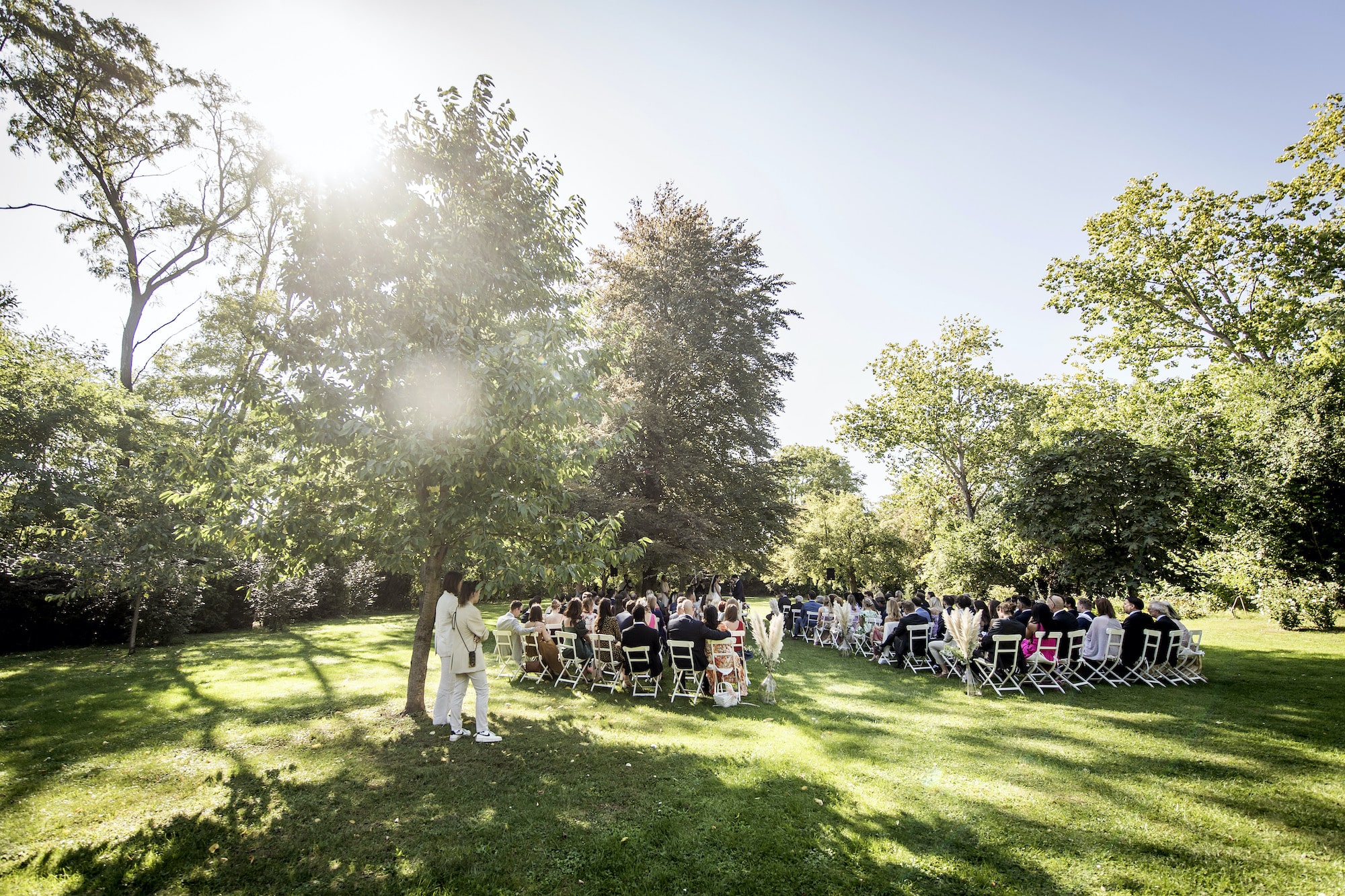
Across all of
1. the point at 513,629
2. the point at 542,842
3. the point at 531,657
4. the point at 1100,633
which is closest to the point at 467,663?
the point at 542,842

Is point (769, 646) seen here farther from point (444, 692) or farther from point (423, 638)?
point (423, 638)

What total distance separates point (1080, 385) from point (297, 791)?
83.6 feet

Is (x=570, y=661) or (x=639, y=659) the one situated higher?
(x=639, y=659)

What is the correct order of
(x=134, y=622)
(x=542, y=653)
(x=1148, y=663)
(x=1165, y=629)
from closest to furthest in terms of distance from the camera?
(x=1165, y=629), (x=1148, y=663), (x=542, y=653), (x=134, y=622)

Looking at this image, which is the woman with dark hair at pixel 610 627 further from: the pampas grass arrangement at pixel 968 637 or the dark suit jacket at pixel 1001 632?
the dark suit jacket at pixel 1001 632

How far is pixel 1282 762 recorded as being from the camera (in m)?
6.10

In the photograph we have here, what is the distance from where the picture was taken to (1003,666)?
10.3 meters

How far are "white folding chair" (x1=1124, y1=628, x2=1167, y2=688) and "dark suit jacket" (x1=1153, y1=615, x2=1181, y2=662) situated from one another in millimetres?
77

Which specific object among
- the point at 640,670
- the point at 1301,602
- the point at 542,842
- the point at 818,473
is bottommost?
the point at 542,842

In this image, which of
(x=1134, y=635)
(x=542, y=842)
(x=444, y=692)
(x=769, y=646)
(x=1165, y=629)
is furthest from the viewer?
(x=1134, y=635)

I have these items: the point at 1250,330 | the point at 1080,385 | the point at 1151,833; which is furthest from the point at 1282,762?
the point at 1080,385

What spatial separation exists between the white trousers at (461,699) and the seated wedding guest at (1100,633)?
407 inches

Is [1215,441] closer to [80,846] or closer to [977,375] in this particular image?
[977,375]

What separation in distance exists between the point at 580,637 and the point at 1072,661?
9.23 meters
